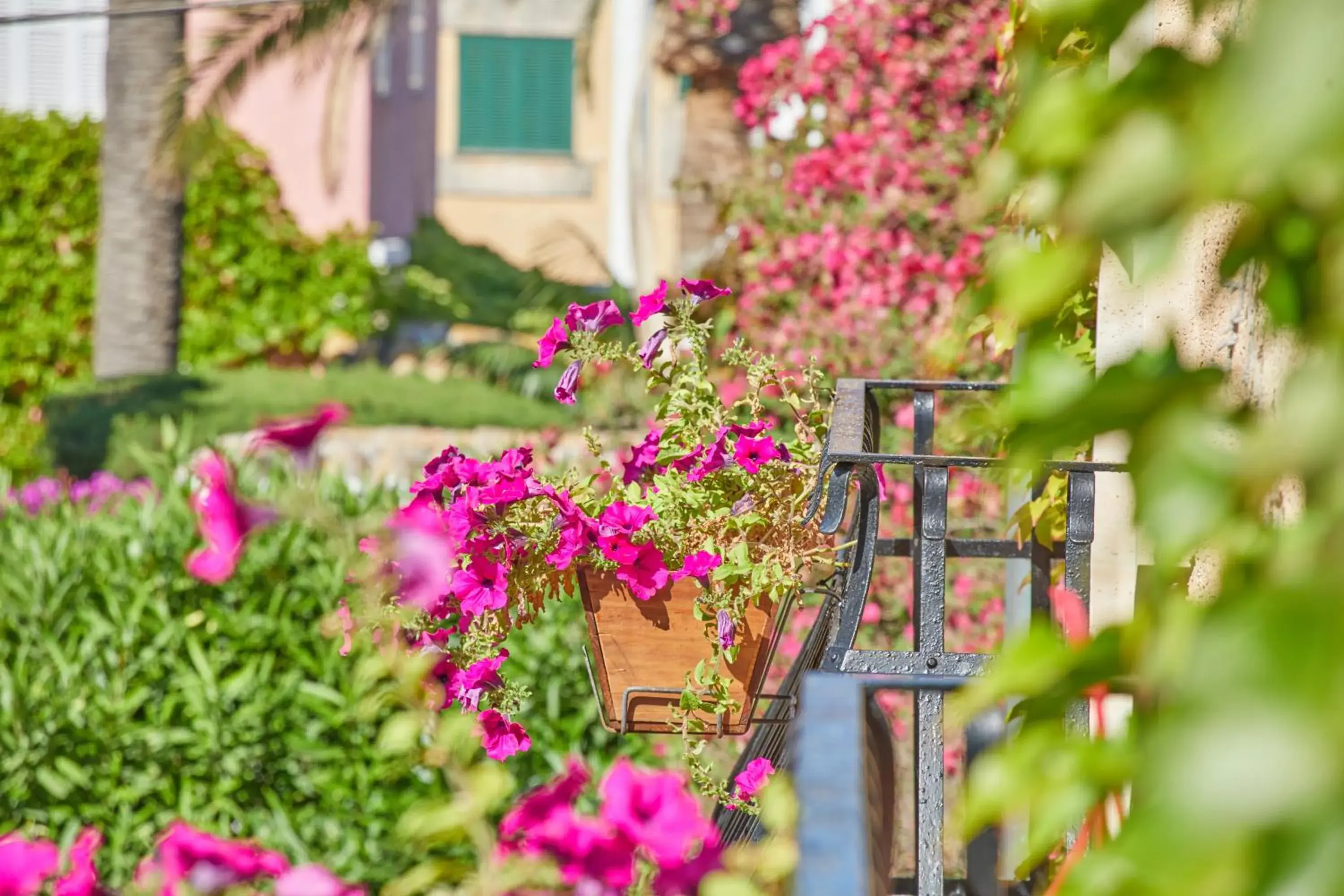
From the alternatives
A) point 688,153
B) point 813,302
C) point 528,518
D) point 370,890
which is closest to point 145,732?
point 370,890

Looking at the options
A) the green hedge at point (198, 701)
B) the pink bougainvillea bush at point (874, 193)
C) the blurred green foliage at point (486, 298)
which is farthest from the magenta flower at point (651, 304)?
the blurred green foliage at point (486, 298)

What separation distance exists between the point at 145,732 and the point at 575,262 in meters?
12.1

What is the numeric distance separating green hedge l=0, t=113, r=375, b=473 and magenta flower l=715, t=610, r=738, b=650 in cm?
1136

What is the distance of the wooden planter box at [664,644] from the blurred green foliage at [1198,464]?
1417 mm

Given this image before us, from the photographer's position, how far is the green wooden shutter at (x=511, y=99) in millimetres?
17328

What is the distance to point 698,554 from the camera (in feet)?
7.06

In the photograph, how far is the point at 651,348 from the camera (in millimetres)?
2340

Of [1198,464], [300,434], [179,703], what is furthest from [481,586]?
[179,703]

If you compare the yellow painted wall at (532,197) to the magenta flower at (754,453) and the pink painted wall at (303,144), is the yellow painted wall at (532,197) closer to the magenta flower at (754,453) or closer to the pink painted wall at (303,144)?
the pink painted wall at (303,144)

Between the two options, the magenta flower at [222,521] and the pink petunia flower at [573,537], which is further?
the pink petunia flower at [573,537]

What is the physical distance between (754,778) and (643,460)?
54 centimetres

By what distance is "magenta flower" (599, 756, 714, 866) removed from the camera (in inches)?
46.4

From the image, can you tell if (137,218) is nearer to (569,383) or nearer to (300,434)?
(569,383)

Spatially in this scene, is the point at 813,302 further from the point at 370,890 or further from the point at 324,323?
the point at 324,323
